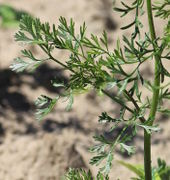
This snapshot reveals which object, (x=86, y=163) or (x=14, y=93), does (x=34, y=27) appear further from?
(x=14, y=93)

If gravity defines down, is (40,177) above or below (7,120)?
below

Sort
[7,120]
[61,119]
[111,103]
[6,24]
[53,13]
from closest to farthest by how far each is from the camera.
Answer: [7,120]
[61,119]
[111,103]
[6,24]
[53,13]

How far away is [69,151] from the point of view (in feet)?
8.94

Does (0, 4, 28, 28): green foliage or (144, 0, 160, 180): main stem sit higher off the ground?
(0, 4, 28, 28): green foliage

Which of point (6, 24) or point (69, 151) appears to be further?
point (6, 24)

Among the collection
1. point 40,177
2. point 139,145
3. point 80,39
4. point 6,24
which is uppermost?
point 6,24

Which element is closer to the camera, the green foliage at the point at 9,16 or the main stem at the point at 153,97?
the main stem at the point at 153,97

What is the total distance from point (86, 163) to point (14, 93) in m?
0.93

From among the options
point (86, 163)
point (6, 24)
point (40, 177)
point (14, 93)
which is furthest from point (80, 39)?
point (6, 24)

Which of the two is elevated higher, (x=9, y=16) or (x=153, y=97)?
(x=9, y=16)

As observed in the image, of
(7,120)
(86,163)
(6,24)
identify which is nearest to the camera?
(86,163)

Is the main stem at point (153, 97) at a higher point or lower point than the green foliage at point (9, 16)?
A: lower

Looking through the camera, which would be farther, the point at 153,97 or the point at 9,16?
the point at 9,16

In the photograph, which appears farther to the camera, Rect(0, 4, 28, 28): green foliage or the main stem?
Rect(0, 4, 28, 28): green foliage
